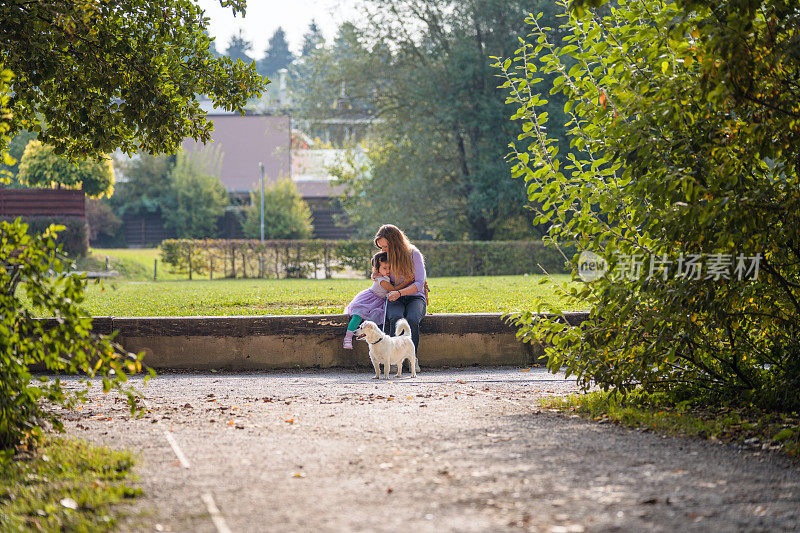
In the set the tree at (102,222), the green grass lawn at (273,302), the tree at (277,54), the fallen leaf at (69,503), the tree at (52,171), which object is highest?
the tree at (277,54)

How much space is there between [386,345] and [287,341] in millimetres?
1590

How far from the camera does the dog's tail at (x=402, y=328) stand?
10234 millimetres

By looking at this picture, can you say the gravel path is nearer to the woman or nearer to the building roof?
the woman

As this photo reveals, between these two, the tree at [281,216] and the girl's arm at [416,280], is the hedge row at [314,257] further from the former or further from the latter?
the girl's arm at [416,280]

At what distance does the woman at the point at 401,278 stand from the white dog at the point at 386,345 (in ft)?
2.34

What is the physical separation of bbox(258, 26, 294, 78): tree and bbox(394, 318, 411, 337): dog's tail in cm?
12132

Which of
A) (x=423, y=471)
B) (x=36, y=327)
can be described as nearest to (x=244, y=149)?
(x=36, y=327)

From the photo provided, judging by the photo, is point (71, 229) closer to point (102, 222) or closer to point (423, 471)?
point (102, 222)

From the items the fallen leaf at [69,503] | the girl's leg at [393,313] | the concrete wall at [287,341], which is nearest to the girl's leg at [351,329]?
the concrete wall at [287,341]

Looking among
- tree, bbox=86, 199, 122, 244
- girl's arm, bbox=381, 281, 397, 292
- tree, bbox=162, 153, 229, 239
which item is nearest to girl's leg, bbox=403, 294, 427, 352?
girl's arm, bbox=381, 281, 397, 292

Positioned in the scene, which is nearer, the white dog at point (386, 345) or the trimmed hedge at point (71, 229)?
the white dog at point (386, 345)

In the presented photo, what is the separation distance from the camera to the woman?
11.0 meters

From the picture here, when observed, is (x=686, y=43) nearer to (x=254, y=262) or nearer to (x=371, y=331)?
(x=371, y=331)

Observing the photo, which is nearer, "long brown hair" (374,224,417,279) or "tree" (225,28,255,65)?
"long brown hair" (374,224,417,279)
